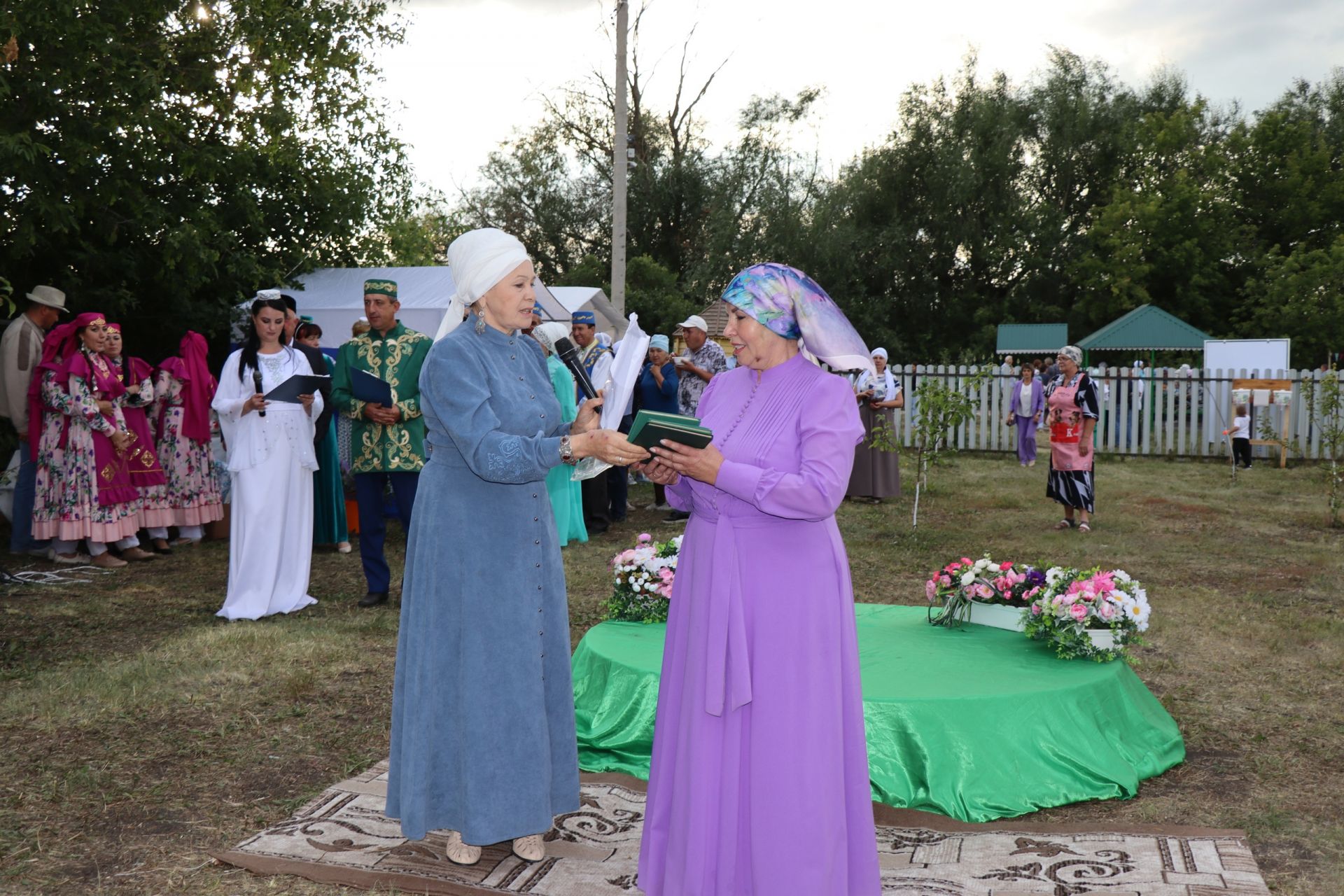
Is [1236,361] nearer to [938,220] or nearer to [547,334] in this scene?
[938,220]

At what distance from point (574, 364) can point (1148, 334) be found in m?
23.5

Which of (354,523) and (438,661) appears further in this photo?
(354,523)

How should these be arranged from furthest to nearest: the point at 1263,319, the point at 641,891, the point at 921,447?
the point at 1263,319, the point at 921,447, the point at 641,891

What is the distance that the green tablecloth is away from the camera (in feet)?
14.0

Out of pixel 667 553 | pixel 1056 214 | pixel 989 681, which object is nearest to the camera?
pixel 989 681

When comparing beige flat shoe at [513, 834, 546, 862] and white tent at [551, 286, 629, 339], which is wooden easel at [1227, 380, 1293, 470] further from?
beige flat shoe at [513, 834, 546, 862]

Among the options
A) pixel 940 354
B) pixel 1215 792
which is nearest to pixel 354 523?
pixel 1215 792

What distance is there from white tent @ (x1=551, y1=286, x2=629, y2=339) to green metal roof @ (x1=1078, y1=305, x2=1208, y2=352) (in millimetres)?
10903

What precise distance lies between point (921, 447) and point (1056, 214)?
22813 millimetres

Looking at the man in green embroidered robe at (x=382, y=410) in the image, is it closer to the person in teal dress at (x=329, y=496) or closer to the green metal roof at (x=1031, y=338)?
the person in teal dress at (x=329, y=496)

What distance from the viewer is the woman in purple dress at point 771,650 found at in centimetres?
303

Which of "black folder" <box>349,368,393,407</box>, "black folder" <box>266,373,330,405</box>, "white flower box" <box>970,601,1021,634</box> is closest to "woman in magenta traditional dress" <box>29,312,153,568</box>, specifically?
"black folder" <box>266,373,330,405</box>

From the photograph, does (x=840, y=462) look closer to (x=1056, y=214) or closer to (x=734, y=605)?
(x=734, y=605)

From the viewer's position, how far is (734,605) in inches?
122
